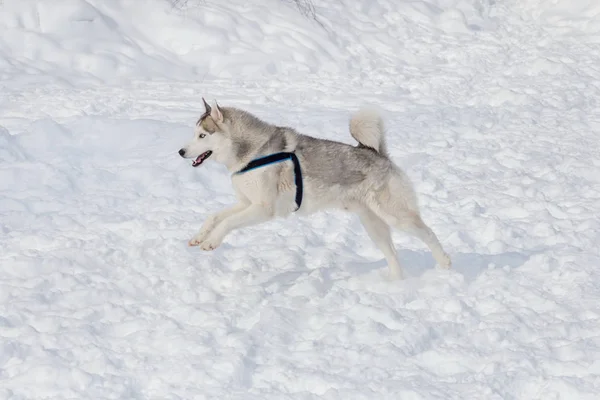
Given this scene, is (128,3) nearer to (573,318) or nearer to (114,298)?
(114,298)

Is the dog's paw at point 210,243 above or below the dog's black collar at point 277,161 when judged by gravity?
below

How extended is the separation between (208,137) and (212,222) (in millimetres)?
572

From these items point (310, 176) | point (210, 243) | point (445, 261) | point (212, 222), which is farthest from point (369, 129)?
point (210, 243)

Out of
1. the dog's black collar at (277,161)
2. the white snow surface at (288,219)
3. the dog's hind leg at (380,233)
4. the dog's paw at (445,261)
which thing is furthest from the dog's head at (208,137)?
the dog's paw at (445,261)

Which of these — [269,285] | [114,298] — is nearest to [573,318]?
[269,285]

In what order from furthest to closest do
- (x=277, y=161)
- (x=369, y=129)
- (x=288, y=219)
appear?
(x=288, y=219) → (x=369, y=129) → (x=277, y=161)

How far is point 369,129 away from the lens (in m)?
6.18

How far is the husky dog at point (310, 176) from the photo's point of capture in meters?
5.95

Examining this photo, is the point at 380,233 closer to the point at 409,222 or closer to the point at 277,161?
the point at 409,222

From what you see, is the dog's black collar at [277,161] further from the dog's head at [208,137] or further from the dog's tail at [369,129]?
the dog's tail at [369,129]

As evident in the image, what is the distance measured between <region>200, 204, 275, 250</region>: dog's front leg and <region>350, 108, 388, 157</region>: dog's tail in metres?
0.85

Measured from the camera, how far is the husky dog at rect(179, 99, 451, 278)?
5953mm

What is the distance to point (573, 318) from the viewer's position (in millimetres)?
5355

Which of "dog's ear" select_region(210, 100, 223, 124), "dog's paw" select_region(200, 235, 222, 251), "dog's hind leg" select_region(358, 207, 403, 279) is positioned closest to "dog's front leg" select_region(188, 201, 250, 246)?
"dog's paw" select_region(200, 235, 222, 251)
